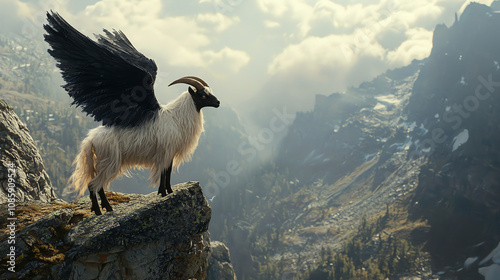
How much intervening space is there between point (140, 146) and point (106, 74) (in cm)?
279

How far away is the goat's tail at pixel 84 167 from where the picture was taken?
1162cm

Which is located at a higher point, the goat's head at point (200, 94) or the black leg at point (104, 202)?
the goat's head at point (200, 94)

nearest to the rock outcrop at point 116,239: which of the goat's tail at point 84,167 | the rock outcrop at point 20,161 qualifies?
the goat's tail at point 84,167

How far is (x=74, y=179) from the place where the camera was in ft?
40.2

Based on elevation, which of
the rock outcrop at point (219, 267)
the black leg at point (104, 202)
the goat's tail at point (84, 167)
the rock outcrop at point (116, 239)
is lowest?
the rock outcrop at point (219, 267)

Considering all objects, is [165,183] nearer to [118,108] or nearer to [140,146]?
[140,146]

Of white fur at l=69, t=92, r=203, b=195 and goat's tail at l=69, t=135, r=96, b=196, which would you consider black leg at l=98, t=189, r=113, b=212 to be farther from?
goat's tail at l=69, t=135, r=96, b=196

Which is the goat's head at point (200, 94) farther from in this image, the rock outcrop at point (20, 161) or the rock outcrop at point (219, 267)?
the rock outcrop at point (219, 267)

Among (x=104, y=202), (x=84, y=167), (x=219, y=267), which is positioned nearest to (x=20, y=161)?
(x=84, y=167)

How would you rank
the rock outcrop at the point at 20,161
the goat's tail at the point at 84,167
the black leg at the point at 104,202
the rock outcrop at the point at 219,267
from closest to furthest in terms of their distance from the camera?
the goat's tail at the point at 84,167, the black leg at the point at 104,202, the rock outcrop at the point at 20,161, the rock outcrop at the point at 219,267

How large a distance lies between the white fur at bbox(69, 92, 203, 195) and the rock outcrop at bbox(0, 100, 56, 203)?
4076mm

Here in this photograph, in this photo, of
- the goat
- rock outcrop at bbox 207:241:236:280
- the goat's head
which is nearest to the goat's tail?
the goat

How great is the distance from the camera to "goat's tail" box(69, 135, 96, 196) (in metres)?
11.6

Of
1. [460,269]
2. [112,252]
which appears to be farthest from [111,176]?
[460,269]
